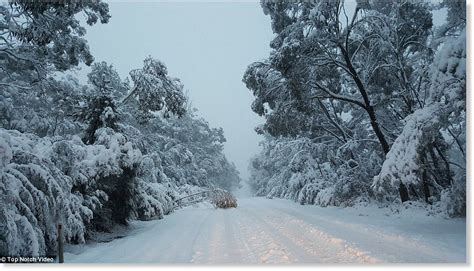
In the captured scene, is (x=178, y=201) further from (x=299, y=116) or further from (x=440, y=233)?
(x=440, y=233)

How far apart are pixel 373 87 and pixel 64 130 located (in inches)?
356

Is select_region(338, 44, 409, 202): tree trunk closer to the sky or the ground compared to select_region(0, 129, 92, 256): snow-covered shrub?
closer to the sky

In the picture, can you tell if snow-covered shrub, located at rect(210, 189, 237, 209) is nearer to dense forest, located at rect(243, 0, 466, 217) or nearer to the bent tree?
dense forest, located at rect(243, 0, 466, 217)

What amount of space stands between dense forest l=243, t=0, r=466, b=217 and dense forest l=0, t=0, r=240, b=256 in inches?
114

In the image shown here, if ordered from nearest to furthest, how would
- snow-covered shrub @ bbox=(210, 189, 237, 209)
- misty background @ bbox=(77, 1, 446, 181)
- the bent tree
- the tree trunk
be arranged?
misty background @ bbox=(77, 1, 446, 181)
the bent tree
the tree trunk
snow-covered shrub @ bbox=(210, 189, 237, 209)

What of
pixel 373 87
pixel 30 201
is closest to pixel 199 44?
pixel 30 201

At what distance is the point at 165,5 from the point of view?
7672mm

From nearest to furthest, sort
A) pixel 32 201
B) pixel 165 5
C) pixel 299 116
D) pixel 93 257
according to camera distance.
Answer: pixel 32 201
pixel 93 257
pixel 165 5
pixel 299 116

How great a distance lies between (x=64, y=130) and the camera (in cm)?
1028

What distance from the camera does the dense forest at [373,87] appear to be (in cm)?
683

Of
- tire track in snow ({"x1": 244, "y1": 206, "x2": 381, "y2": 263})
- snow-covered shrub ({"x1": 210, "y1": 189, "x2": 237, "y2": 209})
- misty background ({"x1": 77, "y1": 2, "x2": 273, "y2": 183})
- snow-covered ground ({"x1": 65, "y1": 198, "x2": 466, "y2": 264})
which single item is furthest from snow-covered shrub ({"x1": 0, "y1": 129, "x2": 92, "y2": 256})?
snow-covered shrub ({"x1": 210, "y1": 189, "x2": 237, "y2": 209})

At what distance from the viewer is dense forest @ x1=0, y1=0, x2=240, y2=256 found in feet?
17.9

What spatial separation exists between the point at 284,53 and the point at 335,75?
9.42ft

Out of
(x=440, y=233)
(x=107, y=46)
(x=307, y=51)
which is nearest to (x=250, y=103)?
(x=307, y=51)
